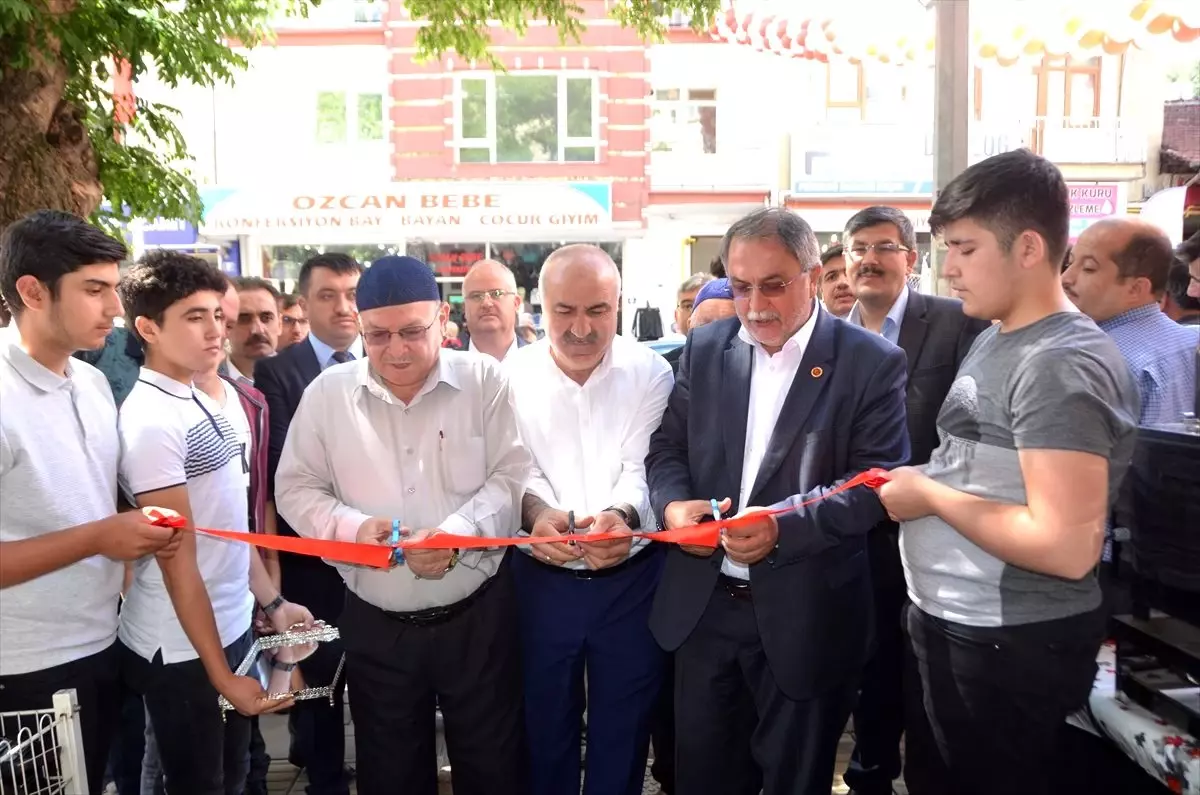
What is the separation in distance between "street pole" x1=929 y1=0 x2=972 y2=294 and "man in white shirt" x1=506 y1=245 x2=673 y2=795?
1.68m

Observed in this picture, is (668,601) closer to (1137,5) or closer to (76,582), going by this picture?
(76,582)

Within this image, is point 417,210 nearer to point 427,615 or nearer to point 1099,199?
point 1099,199

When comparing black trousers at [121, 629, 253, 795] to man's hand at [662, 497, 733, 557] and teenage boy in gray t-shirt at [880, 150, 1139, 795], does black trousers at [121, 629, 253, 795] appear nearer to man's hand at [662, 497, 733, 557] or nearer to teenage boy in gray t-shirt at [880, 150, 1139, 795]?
man's hand at [662, 497, 733, 557]

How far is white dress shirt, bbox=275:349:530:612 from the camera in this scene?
2.69 metres

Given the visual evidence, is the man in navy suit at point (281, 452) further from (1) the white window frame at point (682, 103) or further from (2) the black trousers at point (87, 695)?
(1) the white window frame at point (682, 103)

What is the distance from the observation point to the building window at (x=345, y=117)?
1725 centimetres

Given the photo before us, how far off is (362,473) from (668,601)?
3.60ft

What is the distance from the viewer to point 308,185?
1625cm

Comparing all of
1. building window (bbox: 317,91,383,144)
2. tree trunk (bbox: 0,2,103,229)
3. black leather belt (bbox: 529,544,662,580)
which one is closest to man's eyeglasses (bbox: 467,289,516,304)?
black leather belt (bbox: 529,544,662,580)

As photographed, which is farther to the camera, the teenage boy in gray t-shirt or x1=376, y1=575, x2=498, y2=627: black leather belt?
x1=376, y1=575, x2=498, y2=627: black leather belt

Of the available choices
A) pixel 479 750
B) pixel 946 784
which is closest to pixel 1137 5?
pixel 946 784

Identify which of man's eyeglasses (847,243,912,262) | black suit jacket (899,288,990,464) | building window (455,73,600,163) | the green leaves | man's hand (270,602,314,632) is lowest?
man's hand (270,602,314,632)

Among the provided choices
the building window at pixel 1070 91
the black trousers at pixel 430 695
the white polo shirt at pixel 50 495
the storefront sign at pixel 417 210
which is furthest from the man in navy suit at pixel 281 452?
the building window at pixel 1070 91

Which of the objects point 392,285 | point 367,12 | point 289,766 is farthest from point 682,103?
point 392,285
